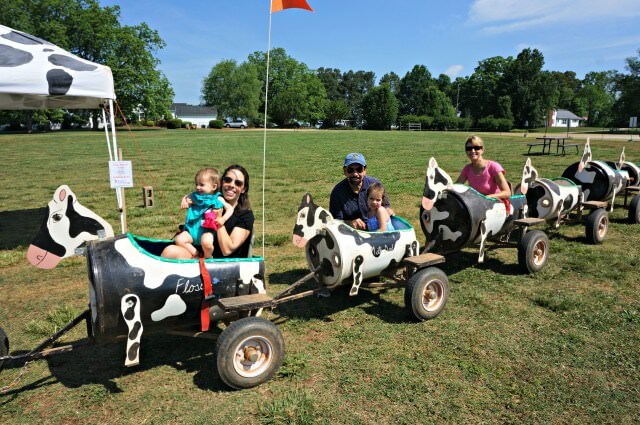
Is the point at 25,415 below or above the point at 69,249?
below

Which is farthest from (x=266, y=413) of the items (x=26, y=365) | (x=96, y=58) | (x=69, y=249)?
(x=96, y=58)

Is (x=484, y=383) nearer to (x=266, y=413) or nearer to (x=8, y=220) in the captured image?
(x=266, y=413)

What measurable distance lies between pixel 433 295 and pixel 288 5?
347cm

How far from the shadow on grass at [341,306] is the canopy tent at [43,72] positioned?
473cm

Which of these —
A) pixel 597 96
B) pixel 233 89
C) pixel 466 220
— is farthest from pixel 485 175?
pixel 597 96

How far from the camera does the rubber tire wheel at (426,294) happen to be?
13.8 feet

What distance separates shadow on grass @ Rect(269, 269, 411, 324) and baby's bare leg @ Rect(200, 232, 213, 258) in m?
Answer: 1.32

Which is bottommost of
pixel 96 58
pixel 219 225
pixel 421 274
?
pixel 421 274

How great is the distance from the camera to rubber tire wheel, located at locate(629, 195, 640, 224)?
8.07 meters

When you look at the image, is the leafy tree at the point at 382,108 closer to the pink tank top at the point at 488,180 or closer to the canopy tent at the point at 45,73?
the canopy tent at the point at 45,73

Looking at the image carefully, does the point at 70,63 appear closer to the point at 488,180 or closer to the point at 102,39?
the point at 488,180

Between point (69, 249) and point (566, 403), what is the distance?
13.4 feet

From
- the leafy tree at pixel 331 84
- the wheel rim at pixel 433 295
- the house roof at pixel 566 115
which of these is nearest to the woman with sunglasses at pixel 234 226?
the wheel rim at pixel 433 295

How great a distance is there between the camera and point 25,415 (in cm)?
304
